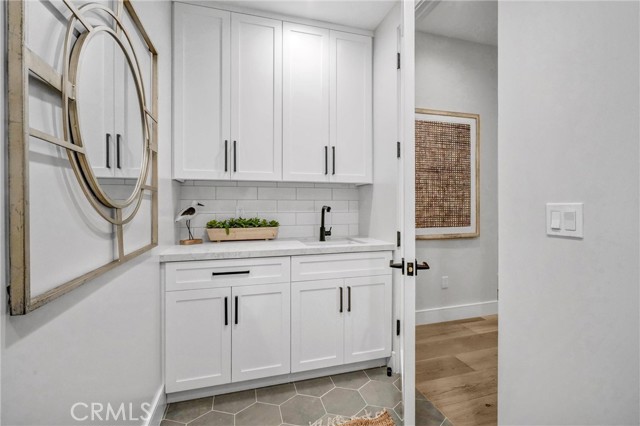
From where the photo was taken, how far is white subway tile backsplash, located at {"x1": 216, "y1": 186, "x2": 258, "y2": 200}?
8.29ft

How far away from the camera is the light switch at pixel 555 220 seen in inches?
41.6

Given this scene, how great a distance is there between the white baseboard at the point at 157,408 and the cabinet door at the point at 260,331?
40 centimetres

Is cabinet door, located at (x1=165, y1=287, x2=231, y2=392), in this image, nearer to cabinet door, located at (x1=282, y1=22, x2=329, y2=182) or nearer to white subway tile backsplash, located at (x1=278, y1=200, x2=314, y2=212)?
white subway tile backsplash, located at (x1=278, y1=200, x2=314, y2=212)

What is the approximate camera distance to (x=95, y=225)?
3.29 ft

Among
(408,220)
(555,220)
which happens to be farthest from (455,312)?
(555,220)

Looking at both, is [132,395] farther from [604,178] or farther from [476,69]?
[476,69]

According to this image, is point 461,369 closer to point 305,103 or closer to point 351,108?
point 351,108

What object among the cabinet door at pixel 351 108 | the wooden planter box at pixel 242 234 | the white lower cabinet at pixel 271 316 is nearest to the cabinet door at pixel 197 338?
the white lower cabinet at pixel 271 316

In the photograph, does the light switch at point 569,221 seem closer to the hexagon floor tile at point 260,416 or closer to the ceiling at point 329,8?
the hexagon floor tile at point 260,416

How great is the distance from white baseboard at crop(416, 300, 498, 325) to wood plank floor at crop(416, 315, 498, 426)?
0.06 meters

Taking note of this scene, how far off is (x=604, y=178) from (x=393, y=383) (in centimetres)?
175

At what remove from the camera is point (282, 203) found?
2676 millimetres

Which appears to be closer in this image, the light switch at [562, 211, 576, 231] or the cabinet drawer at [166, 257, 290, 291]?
the light switch at [562, 211, 576, 231]

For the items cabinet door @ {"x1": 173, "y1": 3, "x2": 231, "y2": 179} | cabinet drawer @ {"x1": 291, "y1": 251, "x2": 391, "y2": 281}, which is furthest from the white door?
cabinet door @ {"x1": 173, "y1": 3, "x2": 231, "y2": 179}
